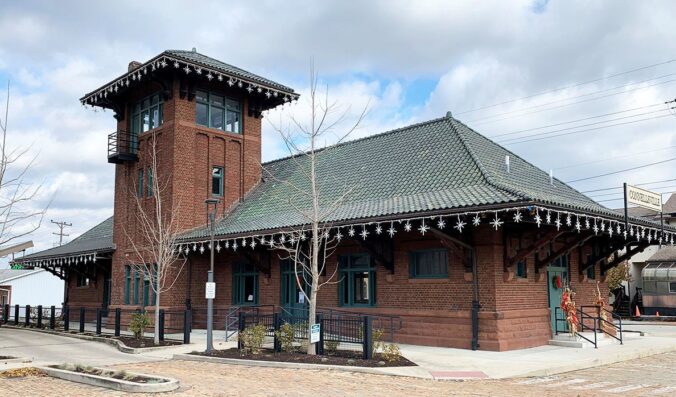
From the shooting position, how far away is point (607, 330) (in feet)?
68.6

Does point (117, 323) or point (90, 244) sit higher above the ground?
point (90, 244)

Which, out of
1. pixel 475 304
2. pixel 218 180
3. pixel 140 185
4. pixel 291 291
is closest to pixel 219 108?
pixel 218 180

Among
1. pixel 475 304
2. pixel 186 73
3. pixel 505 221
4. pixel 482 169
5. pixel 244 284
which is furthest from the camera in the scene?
pixel 186 73

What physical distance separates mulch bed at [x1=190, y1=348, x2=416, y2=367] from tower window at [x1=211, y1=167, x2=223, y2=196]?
10691 mm

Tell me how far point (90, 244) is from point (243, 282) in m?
11.2

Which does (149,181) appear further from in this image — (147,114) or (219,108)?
(219,108)

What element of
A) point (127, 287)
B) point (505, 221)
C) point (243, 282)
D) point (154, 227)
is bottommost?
point (127, 287)

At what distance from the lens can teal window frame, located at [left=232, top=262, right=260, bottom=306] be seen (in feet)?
78.4

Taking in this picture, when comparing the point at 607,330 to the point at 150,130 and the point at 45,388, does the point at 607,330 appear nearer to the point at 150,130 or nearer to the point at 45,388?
the point at 45,388

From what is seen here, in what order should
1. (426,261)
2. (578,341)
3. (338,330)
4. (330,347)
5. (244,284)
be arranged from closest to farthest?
(330,347)
(578,341)
(426,261)
(338,330)
(244,284)

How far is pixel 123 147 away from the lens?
2725cm

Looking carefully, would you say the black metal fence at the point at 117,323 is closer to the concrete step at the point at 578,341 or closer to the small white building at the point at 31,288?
the concrete step at the point at 578,341

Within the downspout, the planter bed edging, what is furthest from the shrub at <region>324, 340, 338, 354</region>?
the planter bed edging

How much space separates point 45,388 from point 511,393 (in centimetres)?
807
